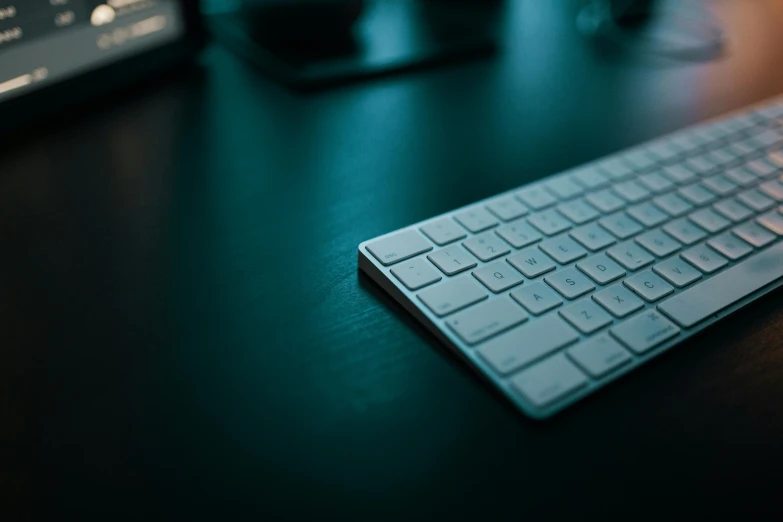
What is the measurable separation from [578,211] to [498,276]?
107 millimetres

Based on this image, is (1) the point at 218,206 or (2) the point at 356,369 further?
(1) the point at 218,206

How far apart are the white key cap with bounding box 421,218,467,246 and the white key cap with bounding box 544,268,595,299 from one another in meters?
0.07

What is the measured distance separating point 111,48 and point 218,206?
224 mm

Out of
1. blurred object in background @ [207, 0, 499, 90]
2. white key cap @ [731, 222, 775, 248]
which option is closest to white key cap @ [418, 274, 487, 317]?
white key cap @ [731, 222, 775, 248]

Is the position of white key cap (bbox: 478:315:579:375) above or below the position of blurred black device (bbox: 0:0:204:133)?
below

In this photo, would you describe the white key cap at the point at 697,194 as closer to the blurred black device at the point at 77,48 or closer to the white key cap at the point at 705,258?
the white key cap at the point at 705,258

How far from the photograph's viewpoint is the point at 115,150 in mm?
583

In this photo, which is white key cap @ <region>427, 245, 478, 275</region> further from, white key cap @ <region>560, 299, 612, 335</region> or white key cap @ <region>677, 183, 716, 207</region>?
white key cap @ <region>677, 183, 716, 207</region>

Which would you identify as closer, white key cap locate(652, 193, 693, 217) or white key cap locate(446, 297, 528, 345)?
white key cap locate(446, 297, 528, 345)

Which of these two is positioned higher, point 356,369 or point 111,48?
point 111,48

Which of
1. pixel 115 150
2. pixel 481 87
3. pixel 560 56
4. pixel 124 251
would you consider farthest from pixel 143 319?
pixel 560 56

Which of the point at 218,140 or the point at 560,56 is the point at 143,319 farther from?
the point at 560,56

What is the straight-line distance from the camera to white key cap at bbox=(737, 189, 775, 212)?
0.52m

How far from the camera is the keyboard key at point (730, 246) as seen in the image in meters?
0.47
